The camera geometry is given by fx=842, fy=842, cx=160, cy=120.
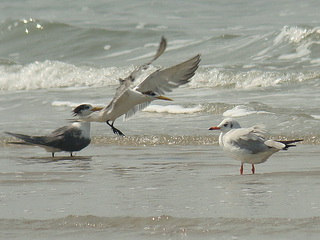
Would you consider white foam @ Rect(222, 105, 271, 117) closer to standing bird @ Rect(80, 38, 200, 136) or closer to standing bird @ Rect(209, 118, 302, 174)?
standing bird @ Rect(80, 38, 200, 136)

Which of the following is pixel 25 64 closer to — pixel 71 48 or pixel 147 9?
pixel 71 48

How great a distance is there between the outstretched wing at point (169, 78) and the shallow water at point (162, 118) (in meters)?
0.54

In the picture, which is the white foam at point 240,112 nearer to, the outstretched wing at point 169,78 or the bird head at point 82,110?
the outstretched wing at point 169,78

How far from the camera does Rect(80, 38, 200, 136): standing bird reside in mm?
9820

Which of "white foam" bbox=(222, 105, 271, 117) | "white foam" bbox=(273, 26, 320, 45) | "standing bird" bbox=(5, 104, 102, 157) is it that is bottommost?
"standing bird" bbox=(5, 104, 102, 157)

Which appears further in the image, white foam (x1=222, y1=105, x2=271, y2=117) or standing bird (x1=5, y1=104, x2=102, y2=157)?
white foam (x1=222, y1=105, x2=271, y2=117)

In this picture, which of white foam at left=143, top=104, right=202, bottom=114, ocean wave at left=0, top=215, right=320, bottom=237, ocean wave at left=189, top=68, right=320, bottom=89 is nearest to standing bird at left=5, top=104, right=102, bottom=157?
white foam at left=143, top=104, right=202, bottom=114

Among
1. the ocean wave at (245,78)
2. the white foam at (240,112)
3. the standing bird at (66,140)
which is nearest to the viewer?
the standing bird at (66,140)

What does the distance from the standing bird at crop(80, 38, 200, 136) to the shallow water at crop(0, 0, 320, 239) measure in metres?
0.34

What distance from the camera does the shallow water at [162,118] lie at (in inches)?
195

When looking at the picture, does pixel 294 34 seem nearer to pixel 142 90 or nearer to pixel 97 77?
pixel 97 77

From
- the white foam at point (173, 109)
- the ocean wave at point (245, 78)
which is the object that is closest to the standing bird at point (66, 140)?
the white foam at point (173, 109)

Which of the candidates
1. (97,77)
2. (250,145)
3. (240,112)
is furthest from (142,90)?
(97,77)

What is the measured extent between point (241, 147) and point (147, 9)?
17.7m
